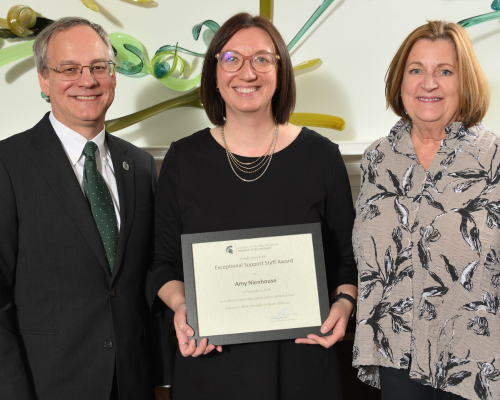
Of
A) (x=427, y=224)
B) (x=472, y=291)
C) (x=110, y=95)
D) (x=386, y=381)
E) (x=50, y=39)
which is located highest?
(x=50, y=39)

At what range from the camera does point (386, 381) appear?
1411mm

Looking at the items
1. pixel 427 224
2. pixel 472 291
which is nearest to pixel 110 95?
pixel 427 224

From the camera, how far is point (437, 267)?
1.31 metres

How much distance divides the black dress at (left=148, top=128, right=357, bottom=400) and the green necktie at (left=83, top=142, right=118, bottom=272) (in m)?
0.16

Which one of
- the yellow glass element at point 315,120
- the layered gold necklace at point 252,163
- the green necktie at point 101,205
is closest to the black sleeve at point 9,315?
the green necktie at point 101,205

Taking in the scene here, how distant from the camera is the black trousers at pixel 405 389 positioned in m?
1.36

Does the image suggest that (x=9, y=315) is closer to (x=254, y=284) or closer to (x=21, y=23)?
(x=254, y=284)

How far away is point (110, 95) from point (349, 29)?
1.36m

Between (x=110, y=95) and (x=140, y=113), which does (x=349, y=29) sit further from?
(x=110, y=95)

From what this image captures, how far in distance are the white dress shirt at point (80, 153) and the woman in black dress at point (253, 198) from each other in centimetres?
16

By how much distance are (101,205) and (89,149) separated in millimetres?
190

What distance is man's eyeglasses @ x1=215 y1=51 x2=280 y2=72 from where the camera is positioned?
152 centimetres

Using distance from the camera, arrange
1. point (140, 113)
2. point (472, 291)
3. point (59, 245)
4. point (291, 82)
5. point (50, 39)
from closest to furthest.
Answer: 1. point (472, 291)
2. point (59, 245)
3. point (50, 39)
4. point (291, 82)
5. point (140, 113)

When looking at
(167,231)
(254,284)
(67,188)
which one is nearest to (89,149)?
(67,188)
